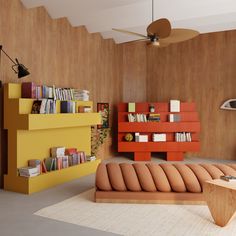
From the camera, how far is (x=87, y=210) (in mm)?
3615

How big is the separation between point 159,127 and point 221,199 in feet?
13.9

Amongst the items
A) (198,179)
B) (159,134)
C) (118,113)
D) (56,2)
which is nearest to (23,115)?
(56,2)

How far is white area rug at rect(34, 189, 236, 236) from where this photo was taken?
301 cm

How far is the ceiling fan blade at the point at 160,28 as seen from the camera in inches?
152

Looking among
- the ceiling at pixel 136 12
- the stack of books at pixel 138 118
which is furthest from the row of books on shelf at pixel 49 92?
the stack of books at pixel 138 118

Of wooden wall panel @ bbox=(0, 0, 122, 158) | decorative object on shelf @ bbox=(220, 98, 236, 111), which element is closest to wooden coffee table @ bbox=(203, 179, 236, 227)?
wooden wall panel @ bbox=(0, 0, 122, 158)

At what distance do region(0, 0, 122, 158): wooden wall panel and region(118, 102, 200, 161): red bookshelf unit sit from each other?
61 cm

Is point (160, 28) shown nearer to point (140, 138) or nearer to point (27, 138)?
point (27, 138)

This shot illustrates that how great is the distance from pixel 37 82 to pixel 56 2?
1.57 meters

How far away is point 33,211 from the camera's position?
3.57 m

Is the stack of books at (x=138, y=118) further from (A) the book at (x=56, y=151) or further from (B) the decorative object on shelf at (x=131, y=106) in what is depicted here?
(A) the book at (x=56, y=151)

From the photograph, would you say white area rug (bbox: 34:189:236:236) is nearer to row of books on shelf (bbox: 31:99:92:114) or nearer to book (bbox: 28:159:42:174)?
book (bbox: 28:159:42:174)

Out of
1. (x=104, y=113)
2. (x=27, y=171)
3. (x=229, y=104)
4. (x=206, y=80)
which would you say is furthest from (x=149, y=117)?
(x=27, y=171)

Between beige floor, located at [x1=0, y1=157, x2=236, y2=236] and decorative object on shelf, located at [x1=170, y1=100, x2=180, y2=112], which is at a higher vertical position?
decorative object on shelf, located at [x1=170, y1=100, x2=180, y2=112]
